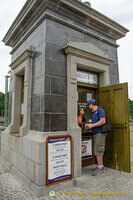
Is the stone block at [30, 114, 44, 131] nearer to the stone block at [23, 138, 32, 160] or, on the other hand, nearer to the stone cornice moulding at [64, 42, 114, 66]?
the stone block at [23, 138, 32, 160]

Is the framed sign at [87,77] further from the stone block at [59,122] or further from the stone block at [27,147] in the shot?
the stone block at [27,147]

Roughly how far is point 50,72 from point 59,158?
2.21m

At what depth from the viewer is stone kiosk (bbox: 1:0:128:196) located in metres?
3.86

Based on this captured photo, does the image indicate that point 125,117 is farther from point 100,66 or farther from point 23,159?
point 23,159

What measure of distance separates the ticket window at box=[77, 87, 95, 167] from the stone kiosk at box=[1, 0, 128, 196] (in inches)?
26.6

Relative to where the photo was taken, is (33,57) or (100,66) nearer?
(33,57)

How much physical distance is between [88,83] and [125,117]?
162cm

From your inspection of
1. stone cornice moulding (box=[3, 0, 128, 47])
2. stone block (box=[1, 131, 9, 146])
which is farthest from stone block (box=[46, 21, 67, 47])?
stone block (box=[1, 131, 9, 146])

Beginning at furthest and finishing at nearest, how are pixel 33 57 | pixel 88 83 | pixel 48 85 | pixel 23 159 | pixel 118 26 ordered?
pixel 118 26
pixel 88 83
pixel 33 57
pixel 23 159
pixel 48 85

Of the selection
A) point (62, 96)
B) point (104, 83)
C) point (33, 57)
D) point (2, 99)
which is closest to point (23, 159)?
point (62, 96)

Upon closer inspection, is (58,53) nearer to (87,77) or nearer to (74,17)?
(87,77)

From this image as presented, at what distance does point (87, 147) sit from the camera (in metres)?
4.98

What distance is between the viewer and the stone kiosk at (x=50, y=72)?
3.86 m

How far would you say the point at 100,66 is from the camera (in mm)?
5176
